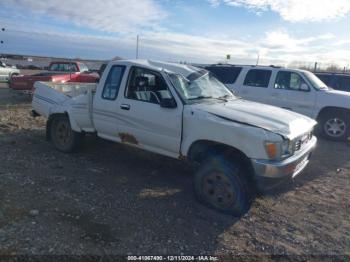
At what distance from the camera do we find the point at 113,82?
5.46m

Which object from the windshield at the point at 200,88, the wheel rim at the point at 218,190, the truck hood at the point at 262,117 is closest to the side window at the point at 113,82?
the windshield at the point at 200,88

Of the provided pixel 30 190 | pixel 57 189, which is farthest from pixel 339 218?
pixel 30 190

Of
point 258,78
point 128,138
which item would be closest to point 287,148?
point 128,138

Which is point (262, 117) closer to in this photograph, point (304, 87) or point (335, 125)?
point (304, 87)

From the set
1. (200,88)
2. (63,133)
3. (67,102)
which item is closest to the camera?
(200,88)

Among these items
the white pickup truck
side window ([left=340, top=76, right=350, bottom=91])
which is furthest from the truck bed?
side window ([left=340, top=76, right=350, bottom=91])

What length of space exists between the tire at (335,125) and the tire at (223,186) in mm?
Answer: 5743

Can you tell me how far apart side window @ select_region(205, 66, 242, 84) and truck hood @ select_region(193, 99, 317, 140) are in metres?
5.06

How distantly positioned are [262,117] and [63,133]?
3959mm

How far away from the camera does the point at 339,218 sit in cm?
433

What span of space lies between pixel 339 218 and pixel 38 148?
559cm

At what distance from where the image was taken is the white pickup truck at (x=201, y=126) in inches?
158

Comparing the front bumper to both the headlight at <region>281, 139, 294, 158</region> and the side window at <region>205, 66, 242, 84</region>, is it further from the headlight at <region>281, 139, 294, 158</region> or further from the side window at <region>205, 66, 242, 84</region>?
the side window at <region>205, 66, 242, 84</region>

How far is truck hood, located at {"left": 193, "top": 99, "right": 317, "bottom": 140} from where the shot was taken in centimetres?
413
